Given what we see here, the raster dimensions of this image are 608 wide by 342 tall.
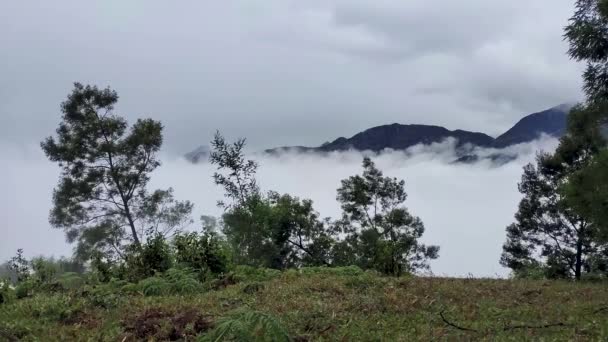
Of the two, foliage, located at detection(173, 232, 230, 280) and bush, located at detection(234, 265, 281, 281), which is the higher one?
foliage, located at detection(173, 232, 230, 280)

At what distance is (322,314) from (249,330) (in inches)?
91.8

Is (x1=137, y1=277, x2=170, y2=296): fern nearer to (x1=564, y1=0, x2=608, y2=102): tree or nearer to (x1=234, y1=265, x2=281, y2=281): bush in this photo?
(x1=234, y1=265, x2=281, y2=281): bush

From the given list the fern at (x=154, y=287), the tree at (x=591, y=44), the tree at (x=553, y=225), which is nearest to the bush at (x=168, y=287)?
the fern at (x=154, y=287)

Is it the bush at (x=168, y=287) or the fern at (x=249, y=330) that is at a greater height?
the fern at (x=249, y=330)

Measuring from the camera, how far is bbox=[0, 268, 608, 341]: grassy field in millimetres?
6332

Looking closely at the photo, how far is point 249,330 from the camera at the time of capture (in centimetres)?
525

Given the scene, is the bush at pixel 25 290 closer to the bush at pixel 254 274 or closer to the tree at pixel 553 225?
the bush at pixel 254 274

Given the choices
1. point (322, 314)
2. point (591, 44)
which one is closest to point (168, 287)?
point (322, 314)

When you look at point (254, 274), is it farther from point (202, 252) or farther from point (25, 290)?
point (25, 290)

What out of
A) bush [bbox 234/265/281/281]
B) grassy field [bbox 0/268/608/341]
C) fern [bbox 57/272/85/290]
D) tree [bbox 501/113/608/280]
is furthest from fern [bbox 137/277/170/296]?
tree [bbox 501/113/608/280]

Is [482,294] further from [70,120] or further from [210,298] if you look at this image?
[70,120]

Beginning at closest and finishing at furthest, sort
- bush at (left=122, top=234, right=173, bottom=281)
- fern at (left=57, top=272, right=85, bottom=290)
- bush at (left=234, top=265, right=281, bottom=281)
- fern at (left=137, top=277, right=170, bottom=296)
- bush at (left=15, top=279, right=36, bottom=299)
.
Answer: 1. fern at (left=137, top=277, right=170, bottom=296)
2. bush at (left=15, top=279, right=36, bottom=299)
3. fern at (left=57, top=272, right=85, bottom=290)
4. bush at (left=234, top=265, right=281, bottom=281)
5. bush at (left=122, top=234, right=173, bottom=281)

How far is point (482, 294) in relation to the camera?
9828mm

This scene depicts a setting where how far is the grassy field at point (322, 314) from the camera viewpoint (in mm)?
6332
